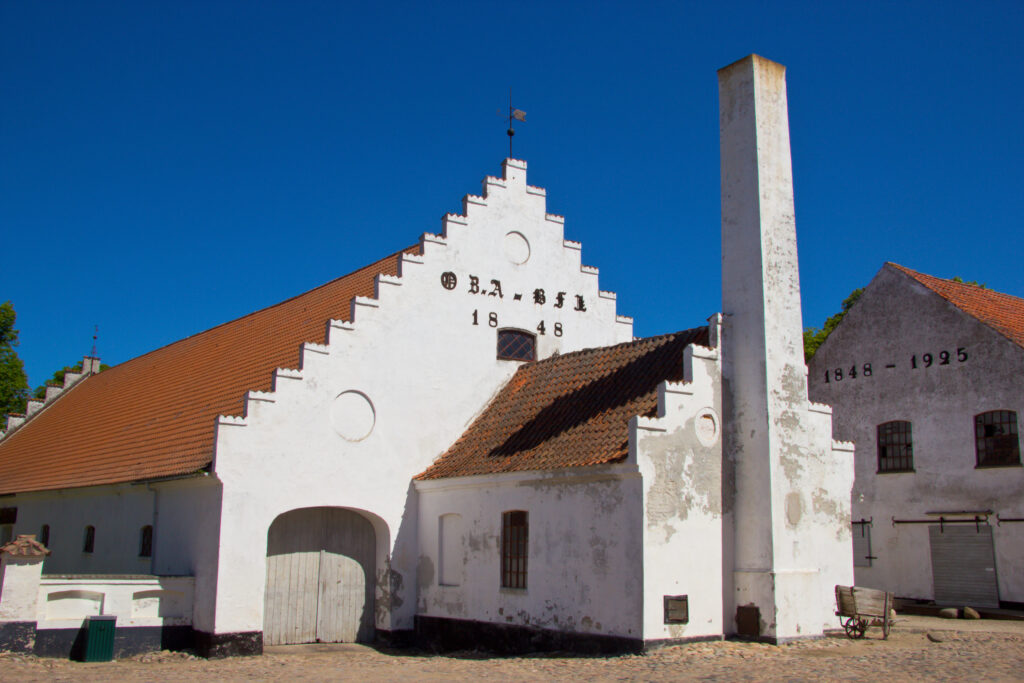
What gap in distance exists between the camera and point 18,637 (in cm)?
1581

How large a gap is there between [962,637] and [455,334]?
12.0m

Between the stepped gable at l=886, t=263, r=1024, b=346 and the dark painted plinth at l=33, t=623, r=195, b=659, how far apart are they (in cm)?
2098

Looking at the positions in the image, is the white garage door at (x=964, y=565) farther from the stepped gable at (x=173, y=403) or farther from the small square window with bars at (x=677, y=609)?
the stepped gable at (x=173, y=403)

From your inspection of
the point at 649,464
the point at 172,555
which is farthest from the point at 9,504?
the point at 649,464

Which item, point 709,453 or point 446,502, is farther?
point 446,502

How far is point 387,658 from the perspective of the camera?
17656 millimetres

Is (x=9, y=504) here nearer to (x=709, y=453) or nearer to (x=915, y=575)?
(x=709, y=453)

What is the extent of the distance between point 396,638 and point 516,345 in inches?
285

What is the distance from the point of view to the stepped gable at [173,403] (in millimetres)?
20391

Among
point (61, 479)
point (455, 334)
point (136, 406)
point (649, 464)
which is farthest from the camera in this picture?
point (136, 406)

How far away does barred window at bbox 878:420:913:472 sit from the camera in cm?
2589

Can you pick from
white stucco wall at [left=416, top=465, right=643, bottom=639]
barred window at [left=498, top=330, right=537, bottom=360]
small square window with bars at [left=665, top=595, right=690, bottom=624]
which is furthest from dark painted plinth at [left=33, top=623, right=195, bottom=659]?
barred window at [left=498, top=330, right=537, bottom=360]

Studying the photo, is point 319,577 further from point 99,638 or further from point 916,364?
point 916,364

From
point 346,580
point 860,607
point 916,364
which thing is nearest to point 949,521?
point 916,364
